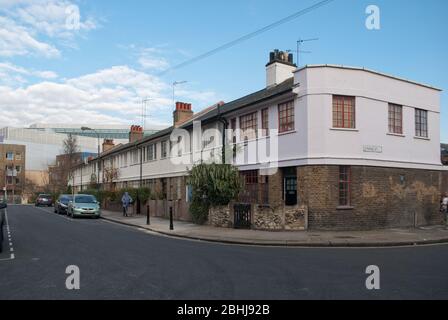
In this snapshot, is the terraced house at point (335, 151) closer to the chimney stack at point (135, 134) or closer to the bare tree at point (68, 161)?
the chimney stack at point (135, 134)

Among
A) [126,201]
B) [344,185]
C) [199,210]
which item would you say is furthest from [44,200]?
[344,185]

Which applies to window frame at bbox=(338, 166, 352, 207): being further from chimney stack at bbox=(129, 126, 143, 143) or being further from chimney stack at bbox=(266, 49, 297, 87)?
chimney stack at bbox=(129, 126, 143, 143)

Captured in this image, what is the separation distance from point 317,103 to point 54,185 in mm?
70532

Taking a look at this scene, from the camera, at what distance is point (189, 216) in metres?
24.9

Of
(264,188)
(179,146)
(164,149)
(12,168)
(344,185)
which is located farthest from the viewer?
(12,168)

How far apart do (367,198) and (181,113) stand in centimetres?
1833

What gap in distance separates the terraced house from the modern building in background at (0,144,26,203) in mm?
84012

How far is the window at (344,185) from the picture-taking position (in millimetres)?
18984

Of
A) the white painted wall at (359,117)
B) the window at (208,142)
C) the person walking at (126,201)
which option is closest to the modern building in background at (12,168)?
the person walking at (126,201)

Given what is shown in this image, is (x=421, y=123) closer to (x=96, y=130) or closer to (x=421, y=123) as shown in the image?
(x=421, y=123)

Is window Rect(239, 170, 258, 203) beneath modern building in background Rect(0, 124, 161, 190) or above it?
beneath

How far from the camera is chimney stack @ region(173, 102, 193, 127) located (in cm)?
3409

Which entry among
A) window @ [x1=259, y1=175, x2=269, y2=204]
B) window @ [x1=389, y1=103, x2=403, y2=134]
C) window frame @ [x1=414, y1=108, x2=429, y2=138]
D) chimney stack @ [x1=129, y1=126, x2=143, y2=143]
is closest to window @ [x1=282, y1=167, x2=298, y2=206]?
window @ [x1=259, y1=175, x2=269, y2=204]

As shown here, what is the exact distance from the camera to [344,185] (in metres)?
19.1
